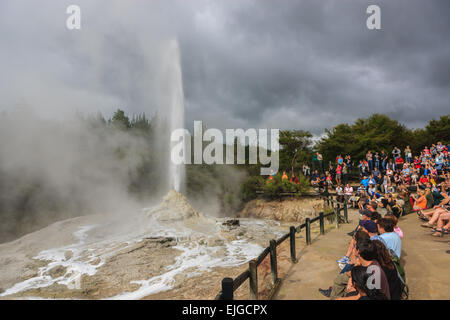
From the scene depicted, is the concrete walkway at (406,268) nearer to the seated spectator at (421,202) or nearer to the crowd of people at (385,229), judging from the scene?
the crowd of people at (385,229)

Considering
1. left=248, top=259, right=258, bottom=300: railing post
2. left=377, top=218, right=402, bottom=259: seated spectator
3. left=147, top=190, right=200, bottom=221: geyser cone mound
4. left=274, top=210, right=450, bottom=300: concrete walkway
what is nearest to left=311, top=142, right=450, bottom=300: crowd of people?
left=377, top=218, right=402, bottom=259: seated spectator

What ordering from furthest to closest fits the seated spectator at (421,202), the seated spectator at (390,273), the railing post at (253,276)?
the seated spectator at (421,202) → the railing post at (253,276) → the seated spectator at (390,273)

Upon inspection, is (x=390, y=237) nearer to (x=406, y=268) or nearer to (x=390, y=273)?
(x=406, y=268)

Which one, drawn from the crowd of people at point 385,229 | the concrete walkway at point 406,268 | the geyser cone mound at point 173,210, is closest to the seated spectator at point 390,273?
the crowd of people at point 385,229

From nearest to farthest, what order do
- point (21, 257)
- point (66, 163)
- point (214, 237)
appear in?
point (21, 257) → point (214, 237) → point (66, 163)

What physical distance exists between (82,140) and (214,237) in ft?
45.1

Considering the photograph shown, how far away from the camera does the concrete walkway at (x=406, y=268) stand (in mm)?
3918

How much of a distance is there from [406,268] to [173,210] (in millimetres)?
9090

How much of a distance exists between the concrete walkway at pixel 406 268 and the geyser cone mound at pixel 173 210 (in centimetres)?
614

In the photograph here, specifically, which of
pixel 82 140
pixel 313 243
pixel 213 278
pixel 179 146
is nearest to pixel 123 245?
pixel 213 278

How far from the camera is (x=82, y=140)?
1812cm

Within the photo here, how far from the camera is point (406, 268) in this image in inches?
185
